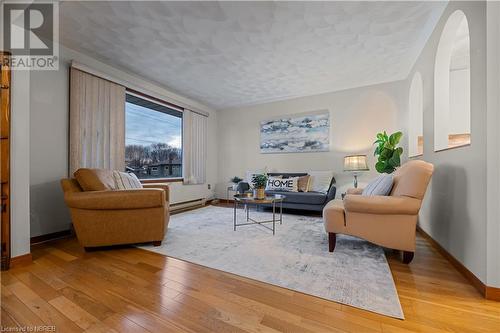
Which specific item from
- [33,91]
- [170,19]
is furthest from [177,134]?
[170,19]

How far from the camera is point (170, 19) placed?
2.14 meters

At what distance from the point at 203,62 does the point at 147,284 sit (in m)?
2.87

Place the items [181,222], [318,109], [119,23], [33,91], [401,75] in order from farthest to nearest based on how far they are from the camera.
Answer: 1. [318,109]
2. [401,75]
3. [181,222]
4. [33,91]
5. [119,23]

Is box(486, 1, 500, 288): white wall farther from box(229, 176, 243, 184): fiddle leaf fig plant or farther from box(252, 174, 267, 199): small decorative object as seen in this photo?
box(229, 176, 243, 184): fiddle leaf fig plant

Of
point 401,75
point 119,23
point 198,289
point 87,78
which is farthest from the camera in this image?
point 401,75

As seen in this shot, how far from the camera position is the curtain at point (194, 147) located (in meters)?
4.47

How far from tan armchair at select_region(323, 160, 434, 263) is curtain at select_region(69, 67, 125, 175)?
10.7 feet

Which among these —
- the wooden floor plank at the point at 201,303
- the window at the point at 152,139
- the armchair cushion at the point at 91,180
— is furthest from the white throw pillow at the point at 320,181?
the armchair cushion at the point at 91,180

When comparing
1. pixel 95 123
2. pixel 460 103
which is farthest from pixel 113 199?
pixel 460 103

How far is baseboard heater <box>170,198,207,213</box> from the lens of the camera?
408cm

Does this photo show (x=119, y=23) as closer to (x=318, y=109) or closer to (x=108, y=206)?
(x=108, y=206)

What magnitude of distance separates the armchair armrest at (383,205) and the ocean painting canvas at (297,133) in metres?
2.58

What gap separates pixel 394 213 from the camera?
1788 mm

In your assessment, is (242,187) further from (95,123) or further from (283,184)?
(95,123)
